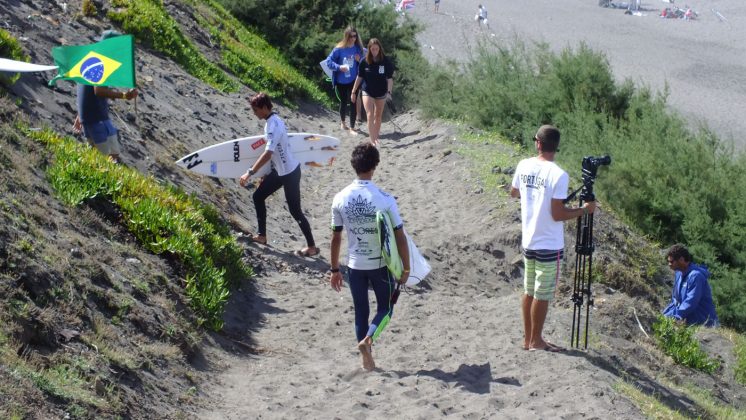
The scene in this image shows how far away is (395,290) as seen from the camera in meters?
7.54

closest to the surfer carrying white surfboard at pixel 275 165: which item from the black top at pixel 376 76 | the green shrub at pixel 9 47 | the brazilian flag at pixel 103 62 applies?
the brazilian flag at pixel 103 62

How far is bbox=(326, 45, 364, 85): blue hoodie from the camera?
16.3 m

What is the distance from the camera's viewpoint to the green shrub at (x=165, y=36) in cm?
1570

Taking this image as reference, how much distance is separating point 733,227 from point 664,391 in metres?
7.22

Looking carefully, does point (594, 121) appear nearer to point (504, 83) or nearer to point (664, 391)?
point (504, 83)

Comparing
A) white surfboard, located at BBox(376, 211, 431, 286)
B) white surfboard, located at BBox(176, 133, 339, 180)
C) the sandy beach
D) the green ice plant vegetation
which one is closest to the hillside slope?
the green ice plant vegetation

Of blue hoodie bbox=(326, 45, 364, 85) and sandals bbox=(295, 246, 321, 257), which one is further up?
blue hoodie bbox=(326, 45, 364, 85)

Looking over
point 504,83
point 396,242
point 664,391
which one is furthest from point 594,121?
point 396,242

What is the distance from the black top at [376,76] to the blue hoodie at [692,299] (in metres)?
5.51

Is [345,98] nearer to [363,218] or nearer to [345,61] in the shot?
[345,61]

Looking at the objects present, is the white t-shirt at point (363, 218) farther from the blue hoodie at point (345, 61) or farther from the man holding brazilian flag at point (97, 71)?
the blue hoodie at point (345, 61)

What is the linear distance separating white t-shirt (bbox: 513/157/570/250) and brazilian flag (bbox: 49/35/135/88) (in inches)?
154

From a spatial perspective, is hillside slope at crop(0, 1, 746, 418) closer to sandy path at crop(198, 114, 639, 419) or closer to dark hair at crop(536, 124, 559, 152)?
sandy path at crop(198, 114, 639, 419)

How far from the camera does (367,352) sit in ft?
25.1
